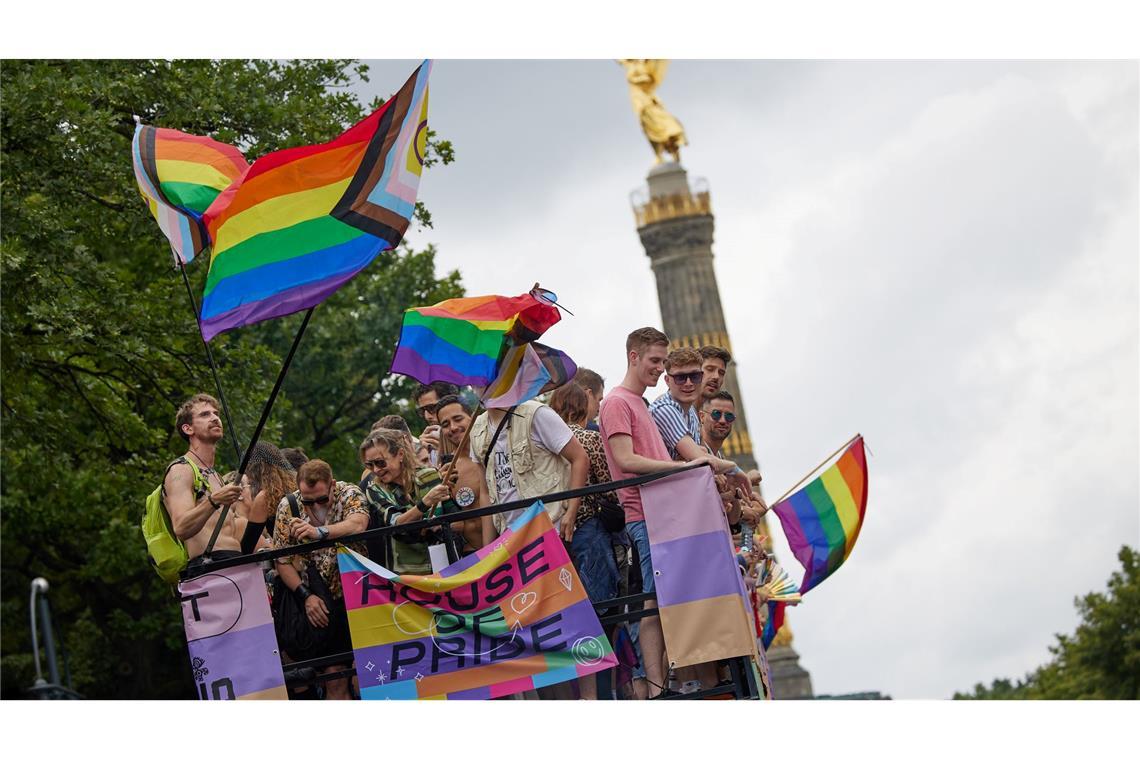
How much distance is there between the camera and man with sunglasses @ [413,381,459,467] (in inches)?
432

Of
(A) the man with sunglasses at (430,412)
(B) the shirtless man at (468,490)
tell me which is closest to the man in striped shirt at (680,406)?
(B) the shirtless man at (468,490)

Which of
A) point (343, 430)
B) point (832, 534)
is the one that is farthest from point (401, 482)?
point (343, 430)

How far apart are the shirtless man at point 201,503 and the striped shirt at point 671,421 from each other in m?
2.25

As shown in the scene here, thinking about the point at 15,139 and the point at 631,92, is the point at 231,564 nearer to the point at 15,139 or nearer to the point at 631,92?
the point at 15,139

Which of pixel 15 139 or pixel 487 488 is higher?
pixel 15 139

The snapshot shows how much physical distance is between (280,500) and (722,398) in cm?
291

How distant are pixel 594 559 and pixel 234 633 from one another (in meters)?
1.97

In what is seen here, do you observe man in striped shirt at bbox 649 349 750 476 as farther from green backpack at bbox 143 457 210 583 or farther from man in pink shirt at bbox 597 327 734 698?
green backpack at bbox 143 457 210 583

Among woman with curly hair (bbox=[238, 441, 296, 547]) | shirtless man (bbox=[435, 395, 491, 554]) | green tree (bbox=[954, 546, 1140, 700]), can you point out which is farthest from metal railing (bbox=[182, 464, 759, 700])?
green tree (bbox=[954, 546, 1140, 700])

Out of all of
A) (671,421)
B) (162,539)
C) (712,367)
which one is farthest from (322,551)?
(712,367)

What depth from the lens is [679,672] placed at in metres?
9.41

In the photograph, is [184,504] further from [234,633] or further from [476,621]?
[476,621]

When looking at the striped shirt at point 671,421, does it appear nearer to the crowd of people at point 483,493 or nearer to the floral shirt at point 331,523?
the crowd of people at point 483,493

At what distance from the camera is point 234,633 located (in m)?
9.91
